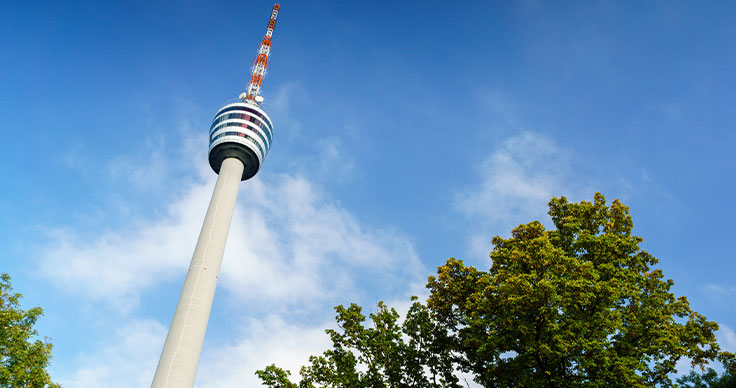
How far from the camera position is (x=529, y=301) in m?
22.2

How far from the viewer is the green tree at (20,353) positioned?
31.6 metres

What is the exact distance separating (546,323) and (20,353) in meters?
34.3

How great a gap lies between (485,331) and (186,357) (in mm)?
32536

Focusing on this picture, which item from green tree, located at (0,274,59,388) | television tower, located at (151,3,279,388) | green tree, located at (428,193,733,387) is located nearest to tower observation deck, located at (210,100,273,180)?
television tower, located at (151,3,279,388)

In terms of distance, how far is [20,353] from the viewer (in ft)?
106

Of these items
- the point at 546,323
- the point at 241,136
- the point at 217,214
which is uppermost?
the point at 241,136

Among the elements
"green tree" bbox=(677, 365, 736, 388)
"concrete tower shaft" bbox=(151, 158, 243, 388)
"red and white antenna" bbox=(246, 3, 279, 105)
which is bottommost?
"green tree" bbox=(677, 365, 736, 388)

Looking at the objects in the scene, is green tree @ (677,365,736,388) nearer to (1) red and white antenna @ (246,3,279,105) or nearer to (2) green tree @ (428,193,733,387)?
(2) green tree @ (428,193,733,387)

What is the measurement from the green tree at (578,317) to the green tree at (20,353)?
97.1ft

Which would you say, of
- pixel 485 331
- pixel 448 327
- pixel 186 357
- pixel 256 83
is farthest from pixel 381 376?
pixel 256 83

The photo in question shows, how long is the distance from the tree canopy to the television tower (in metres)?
21.6

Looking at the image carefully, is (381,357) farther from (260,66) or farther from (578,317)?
(260,66)

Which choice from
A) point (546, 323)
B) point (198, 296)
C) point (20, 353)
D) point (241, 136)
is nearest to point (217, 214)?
point (198, 296)

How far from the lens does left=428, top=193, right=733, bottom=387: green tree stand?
71.5 ft
